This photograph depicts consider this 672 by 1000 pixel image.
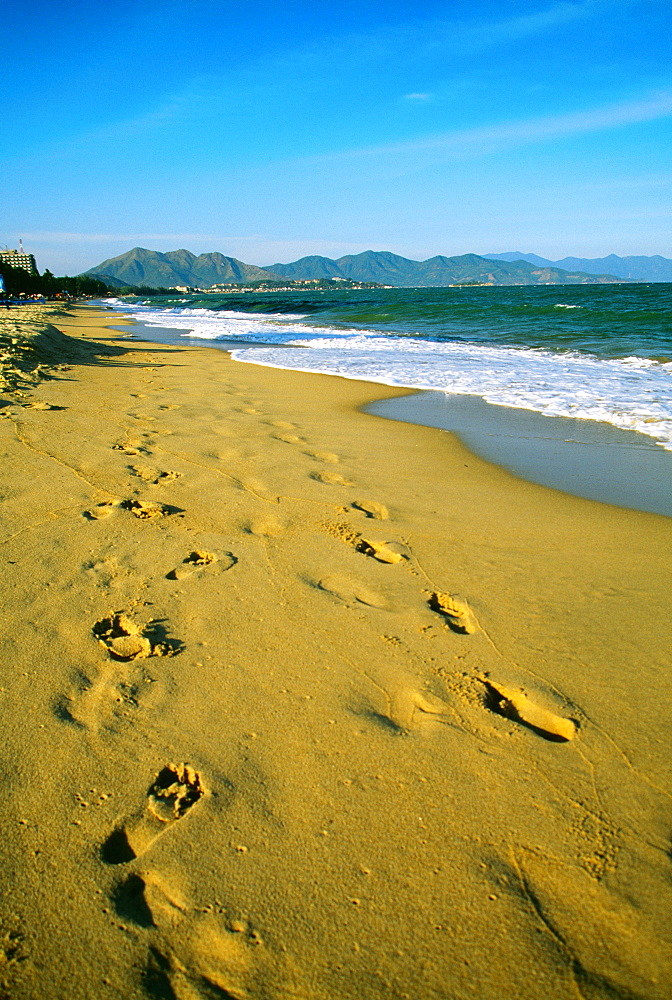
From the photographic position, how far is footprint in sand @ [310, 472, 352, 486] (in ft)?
13.0

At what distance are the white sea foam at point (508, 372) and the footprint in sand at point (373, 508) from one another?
142 inches

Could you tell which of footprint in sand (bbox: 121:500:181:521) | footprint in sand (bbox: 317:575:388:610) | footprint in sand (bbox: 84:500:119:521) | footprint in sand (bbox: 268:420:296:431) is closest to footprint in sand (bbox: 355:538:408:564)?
footprint in sand (bbox: 317:575:388:610)

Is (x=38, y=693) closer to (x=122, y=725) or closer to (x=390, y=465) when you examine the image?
(x=122, y=725)

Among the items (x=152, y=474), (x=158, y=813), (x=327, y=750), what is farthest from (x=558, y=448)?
(x=158, y=813)

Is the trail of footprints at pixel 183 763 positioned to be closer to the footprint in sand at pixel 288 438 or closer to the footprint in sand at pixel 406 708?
the footprint in sand at pixel 406 708

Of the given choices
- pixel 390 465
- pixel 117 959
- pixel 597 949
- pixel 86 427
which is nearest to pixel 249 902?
pixel 117 959

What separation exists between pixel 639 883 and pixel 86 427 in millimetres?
4961

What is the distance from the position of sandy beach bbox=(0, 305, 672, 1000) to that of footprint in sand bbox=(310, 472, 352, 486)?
0.45 meters

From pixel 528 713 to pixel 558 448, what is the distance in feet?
13.3

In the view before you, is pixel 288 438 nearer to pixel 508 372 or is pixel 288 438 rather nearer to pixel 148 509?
pixel 148 509

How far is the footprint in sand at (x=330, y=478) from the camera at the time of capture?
3.96m

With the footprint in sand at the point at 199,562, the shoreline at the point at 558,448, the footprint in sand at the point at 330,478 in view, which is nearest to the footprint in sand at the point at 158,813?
the footprint in sand at the point at 199,562

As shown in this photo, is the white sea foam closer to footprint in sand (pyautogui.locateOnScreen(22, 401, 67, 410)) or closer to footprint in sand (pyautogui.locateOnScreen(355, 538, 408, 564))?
footprint in sand (pyautogui.locateOnScreen(355, 538, 408, 564))

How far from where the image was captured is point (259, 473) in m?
3.98
